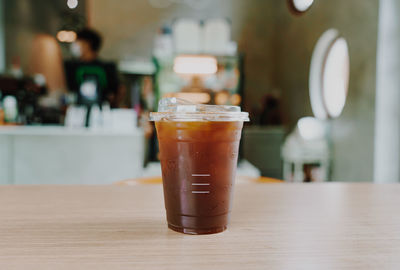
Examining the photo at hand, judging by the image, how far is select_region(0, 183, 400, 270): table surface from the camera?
1.50ft

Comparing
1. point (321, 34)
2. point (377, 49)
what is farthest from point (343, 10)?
point (377, 49)

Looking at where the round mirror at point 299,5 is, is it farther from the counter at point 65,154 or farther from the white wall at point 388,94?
the white wall at point 388,94

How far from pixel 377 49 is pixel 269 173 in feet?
10.1

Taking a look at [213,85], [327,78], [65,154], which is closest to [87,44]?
[213,85]

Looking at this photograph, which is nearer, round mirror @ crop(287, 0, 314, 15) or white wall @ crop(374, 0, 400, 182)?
round mirror @ crop(287, 0, 314, 15)

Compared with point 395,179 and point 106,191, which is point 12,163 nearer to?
point 106,191

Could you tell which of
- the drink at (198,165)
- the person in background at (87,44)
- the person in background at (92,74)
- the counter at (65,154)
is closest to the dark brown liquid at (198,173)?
the drink at (198,165)

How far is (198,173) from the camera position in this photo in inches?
22.8

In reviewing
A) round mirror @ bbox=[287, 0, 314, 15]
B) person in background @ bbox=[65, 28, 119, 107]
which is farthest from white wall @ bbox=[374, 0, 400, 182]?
person in background @ bbox=[65, 28, 119, 107]

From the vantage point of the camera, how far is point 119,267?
430 mm

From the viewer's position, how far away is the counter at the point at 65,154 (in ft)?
11.1

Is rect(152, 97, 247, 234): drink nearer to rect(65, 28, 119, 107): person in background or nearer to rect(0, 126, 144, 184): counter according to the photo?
rect(0, 126, 144, 184): counter

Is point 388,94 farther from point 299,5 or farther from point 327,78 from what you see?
point 299,5

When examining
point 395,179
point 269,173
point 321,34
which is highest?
point 321,34
